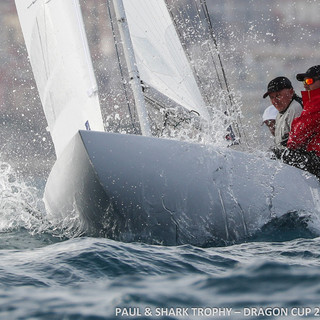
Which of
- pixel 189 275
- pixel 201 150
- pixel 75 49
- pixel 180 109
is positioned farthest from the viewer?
pixel 180 109

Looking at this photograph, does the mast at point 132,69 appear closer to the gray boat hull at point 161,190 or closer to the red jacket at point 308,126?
the gray boat hull at point 161,190

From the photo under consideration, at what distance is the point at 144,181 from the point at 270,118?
1.98 metres

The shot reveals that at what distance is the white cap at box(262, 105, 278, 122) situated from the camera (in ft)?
16.4

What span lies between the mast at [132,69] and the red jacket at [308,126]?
1.00 meters

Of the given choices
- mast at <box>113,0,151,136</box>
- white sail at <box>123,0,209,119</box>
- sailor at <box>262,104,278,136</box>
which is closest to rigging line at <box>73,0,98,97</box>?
mast at <box>113,0,151,136</box>

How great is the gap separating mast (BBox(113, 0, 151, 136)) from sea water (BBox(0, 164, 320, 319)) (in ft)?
4.44

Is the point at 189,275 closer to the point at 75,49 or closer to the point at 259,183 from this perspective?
the point at 259,183

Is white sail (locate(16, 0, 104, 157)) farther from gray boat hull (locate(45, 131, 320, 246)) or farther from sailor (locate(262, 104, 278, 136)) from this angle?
sailor (locate(262, 104, 278, 136))

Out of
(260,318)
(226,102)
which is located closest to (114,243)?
(260,318)

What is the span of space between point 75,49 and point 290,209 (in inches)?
76.0

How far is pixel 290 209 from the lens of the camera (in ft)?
12.4

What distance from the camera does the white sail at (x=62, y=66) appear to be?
4445 millimetres

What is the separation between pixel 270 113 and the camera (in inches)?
199

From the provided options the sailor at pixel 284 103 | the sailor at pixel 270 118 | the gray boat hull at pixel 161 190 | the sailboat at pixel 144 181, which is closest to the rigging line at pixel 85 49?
the sailboat at pixel 144 181
